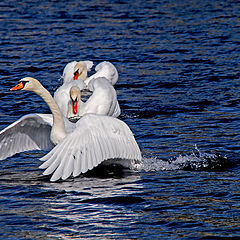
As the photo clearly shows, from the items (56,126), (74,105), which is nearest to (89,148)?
(56,126)

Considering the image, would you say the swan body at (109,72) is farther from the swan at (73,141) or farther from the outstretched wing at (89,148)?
the outstretched wing at (89,148)

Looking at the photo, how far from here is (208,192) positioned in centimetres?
850

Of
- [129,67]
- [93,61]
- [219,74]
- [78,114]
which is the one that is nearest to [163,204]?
A: [78,114]

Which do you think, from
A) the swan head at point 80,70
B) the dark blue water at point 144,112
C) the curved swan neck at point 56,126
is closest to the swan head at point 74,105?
the dark blue water at point 144,112

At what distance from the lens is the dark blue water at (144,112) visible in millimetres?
7672

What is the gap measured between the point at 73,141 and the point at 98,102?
12.6 ft

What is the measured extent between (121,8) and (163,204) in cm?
1755

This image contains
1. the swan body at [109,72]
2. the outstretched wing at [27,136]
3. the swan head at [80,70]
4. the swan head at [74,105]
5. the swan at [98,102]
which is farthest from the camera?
the swan head at [80,70]

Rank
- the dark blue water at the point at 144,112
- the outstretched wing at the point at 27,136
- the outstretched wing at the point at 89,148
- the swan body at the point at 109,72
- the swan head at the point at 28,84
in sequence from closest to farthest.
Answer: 1. the dark blue water at the point at 144,112
2. the outstretched wing at the point at 89,148
3. the swan head at the point at 28,84
4. the outstretched wing at the point at 27,136
5. the swan body at the point at 109,72

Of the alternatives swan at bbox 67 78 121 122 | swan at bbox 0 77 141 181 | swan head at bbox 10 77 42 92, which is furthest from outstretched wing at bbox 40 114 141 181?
swan at bbox 67 78 121 122

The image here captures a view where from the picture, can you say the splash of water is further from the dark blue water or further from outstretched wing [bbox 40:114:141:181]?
outstretched wing [bbox 40:114:141:181]

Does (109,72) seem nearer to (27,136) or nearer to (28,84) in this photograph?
(27,136)

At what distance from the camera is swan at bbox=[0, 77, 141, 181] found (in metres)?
8.34

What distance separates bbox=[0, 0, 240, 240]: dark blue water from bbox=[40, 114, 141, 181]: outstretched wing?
40 cm
